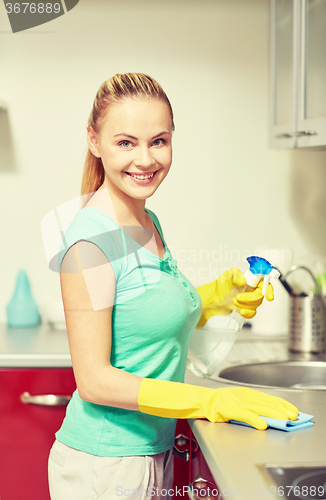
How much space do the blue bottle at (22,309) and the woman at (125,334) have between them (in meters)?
0.76

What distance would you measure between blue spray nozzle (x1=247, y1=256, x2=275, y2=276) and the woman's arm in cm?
31

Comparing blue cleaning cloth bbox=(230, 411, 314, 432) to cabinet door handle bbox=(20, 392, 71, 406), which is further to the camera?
cabinet door handle bbox=(20, 392, 71, 406)

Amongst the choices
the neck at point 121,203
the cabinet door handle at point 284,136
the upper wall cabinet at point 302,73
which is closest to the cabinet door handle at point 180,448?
the neck at point 121,203

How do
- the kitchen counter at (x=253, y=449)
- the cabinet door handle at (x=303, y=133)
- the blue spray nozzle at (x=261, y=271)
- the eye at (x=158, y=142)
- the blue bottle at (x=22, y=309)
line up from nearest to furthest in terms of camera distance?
the kitchen counter at (x=253, y=449) → the eye at (x=158, y=142) → the blue spray nozzle at (x=261, y=271) → the cabinet door handle at (x=303, y=133) → the blue bottle at (x=22, y=309)

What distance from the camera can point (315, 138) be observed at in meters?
1.18

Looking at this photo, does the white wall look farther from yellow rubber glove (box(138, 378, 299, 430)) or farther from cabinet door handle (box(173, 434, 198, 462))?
yellow rubber glove (box(138, 378, 299, 430))

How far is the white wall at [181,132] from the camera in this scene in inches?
64.4

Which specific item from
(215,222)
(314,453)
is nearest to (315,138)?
(215,222)

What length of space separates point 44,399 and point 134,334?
517mm

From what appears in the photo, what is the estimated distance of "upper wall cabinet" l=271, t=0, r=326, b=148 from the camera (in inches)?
47.1

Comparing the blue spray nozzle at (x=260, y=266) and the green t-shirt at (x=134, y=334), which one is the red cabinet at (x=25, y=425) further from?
the blue spray nozzle at (x=260, y=266)

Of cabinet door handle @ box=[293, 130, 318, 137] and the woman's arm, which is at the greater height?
cabinet door handle @ box=[293, 130, 318, 137]

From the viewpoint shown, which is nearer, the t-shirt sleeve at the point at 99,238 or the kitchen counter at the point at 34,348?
the t-shirt sleeve at the point at 99,238

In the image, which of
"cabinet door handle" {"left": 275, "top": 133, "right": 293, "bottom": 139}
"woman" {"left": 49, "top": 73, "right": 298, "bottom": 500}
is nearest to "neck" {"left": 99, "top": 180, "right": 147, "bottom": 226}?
"woman" {"left": 49, "top": 73, "right": 298, "bottom": 500}
